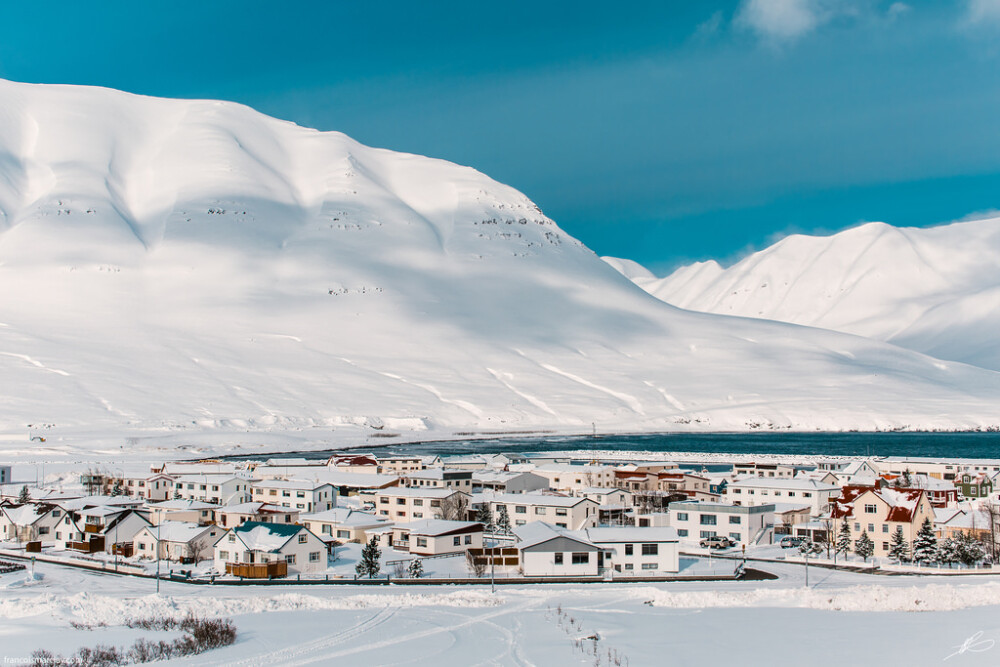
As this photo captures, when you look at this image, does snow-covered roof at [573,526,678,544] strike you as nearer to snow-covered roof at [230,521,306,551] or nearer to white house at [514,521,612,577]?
white house at [514,521,612,577]

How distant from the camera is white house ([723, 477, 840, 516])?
58875 millimetres

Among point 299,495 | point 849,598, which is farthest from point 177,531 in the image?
point 849,598

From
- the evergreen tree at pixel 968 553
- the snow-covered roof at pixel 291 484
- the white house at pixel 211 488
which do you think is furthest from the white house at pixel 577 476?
the evergreen tree at pixel 968 553

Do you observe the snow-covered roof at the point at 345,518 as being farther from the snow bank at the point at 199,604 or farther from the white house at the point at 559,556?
the snow bank at the point at 199,604

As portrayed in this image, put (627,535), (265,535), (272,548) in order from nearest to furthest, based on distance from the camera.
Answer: (272,548) < (265,535) < (627,535)

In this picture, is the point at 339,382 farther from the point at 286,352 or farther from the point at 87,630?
Answer: the point at 87,630

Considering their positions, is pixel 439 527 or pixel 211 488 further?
pixel 211 488

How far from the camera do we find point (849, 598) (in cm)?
3309

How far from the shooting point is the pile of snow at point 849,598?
106 ft

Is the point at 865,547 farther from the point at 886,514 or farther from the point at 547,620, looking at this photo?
the point at 547,620

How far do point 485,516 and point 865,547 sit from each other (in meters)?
19.2

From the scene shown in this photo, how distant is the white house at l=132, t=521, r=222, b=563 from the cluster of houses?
0.22ft

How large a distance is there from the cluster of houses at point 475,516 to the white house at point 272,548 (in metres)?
0.06

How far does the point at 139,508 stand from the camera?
53875 millimetres
